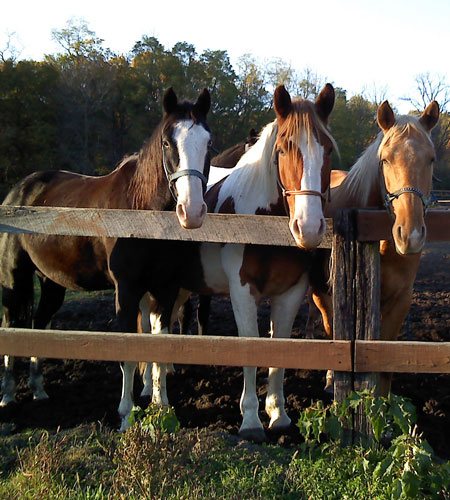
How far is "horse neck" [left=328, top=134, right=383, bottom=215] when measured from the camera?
384 centimetres

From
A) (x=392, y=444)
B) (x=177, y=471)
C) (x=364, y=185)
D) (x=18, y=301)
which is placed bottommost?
(x=177, y=471)

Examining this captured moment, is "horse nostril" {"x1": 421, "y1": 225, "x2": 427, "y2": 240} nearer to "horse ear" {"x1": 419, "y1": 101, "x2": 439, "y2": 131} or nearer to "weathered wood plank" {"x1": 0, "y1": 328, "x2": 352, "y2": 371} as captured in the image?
"weathered wood plank" {"x1": 0, "y1": 328, "x2": 352, "y2": 371}

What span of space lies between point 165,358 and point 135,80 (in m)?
30.4

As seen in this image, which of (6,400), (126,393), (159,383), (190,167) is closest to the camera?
(190,167)

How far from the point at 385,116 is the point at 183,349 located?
6.44ft

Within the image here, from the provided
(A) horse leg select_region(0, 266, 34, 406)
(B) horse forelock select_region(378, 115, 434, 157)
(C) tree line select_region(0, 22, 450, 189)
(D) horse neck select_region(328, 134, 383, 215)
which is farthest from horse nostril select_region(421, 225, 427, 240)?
(C) tree line select_region(0, 22, 450, 189)

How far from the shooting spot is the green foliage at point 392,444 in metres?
2.52

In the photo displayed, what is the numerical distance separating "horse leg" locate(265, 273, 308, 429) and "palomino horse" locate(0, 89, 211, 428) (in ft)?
2.89

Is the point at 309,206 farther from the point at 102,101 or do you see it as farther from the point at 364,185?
the point at 102,101

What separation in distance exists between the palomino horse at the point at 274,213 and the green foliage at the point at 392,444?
816mm

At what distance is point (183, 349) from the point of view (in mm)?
3125

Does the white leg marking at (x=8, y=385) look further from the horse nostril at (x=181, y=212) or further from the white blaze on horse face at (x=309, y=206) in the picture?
the white blaze on horse face at (x=309, y=206)

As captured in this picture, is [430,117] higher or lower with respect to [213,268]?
higher

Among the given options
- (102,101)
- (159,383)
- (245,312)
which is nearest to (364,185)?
(245,312)
